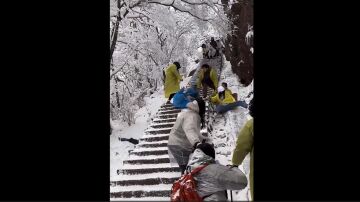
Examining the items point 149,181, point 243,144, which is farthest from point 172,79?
point 243,144

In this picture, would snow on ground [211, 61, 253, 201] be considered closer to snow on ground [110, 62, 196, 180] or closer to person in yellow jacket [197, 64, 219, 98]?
person in yellow jacket [197, 64, 219, 98]

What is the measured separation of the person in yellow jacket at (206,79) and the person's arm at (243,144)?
853 millimetres

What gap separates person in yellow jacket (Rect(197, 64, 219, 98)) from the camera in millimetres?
3414

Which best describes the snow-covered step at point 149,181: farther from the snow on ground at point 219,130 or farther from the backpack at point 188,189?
the backpack at point 188,189

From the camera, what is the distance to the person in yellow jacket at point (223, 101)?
3.31 meters

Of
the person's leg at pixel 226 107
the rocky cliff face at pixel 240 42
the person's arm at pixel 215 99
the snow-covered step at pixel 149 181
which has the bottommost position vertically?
the snow-covered step at pixel 149 181

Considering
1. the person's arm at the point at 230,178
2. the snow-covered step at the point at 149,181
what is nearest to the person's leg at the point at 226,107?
the snow-covered step at the point at 149,181

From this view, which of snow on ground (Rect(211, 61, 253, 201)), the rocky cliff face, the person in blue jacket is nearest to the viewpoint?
snow on ground (Rect(211, 61, 253, 201))

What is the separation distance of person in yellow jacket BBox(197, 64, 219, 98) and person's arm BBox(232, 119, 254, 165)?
0.85 metres

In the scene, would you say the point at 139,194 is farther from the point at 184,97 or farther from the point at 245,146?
the point at 245,146

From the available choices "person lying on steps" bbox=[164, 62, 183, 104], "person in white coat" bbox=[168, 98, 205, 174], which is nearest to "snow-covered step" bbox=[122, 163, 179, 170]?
"person in white coat" bbox=[168, 98, 205, 174]
